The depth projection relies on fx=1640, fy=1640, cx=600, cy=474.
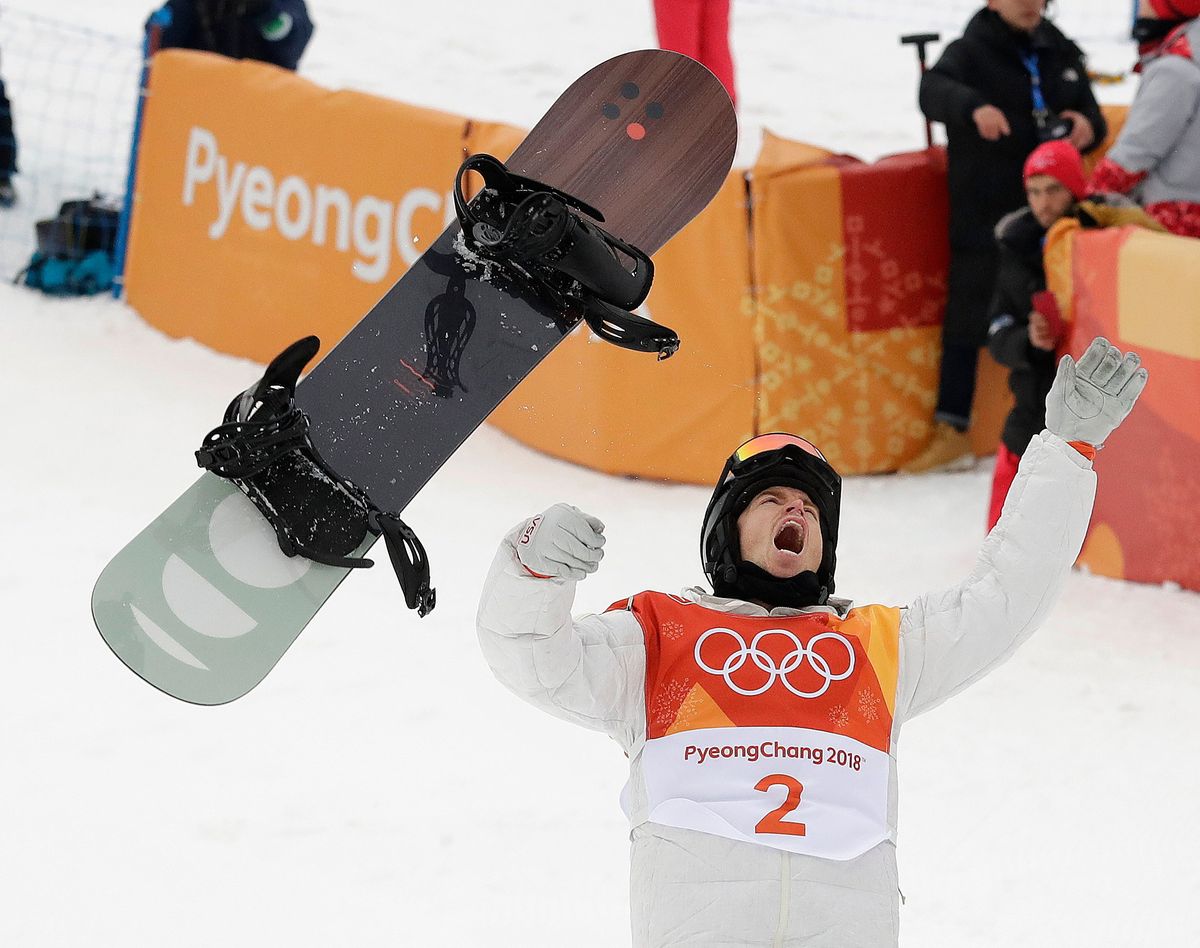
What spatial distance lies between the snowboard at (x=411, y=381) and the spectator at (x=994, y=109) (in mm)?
2361

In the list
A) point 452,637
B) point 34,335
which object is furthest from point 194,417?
point 452,637

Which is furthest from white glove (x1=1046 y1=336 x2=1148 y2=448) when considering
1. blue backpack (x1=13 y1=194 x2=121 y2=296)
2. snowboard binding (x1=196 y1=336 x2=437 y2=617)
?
blue backpack (x1=13 y1=194 x2=121 y2=296)

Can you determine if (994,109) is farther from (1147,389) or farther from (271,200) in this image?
(271,200)

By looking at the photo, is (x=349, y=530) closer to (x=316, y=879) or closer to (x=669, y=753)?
(x=669, y=753)

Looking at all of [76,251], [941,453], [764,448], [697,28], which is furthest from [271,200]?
[764,448]

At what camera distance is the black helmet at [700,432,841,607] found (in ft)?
7.81

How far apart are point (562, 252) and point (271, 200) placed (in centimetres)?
359

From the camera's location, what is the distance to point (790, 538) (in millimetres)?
2402

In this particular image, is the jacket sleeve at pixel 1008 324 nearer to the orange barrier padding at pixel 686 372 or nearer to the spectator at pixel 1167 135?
the spectator at pixel 1167 135

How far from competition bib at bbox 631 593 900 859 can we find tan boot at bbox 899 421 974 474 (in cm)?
330

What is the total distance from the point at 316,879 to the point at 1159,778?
1.95 meters

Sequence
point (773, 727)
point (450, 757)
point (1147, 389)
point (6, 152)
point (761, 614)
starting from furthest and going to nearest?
point (6, 152) → point (1147, 389) → point (450, 757) → point (761, 614) → point (773, 727)

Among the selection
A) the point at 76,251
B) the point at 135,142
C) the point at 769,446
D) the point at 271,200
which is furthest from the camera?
the point at 76,251

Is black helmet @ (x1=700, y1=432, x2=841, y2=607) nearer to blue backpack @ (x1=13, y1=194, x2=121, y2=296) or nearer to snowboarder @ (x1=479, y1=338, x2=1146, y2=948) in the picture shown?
snowboarder @ (x1=479, y1=338, x2=1146, y2=948)
